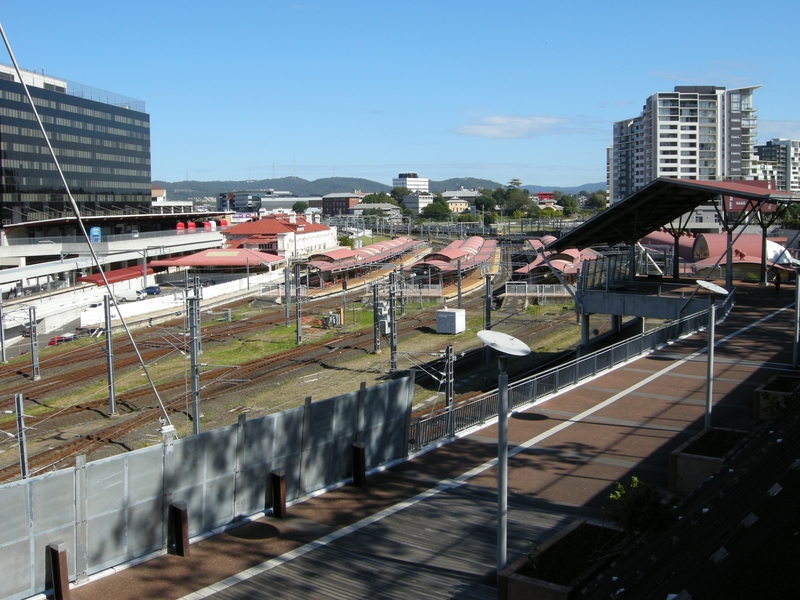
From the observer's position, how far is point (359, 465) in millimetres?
10961

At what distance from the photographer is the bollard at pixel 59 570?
7555mm

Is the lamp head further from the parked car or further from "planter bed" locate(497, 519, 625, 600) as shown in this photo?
the parked car

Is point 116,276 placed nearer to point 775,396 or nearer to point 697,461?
point 775,396

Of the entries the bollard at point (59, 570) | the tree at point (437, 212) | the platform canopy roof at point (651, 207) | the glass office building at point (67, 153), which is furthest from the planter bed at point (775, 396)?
the tree at point (437, 212)

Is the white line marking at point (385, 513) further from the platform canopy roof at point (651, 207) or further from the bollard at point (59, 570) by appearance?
the platform canopy roof at point (651, 207)

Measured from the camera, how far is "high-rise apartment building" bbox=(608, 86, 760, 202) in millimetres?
115625

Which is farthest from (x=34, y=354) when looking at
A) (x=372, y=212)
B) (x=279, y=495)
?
(x=372, y=212)

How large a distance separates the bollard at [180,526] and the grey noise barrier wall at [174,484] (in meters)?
0.11

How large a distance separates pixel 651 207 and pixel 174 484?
20.7 metres

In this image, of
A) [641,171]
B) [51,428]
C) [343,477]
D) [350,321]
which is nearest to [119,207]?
[350,321]

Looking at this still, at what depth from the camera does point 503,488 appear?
7.20 metres

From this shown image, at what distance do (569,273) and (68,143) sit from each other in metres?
48.5

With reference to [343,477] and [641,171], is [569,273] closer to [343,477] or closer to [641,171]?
[343,477]

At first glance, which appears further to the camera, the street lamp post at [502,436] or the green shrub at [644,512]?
the green shrub at [644,512]
